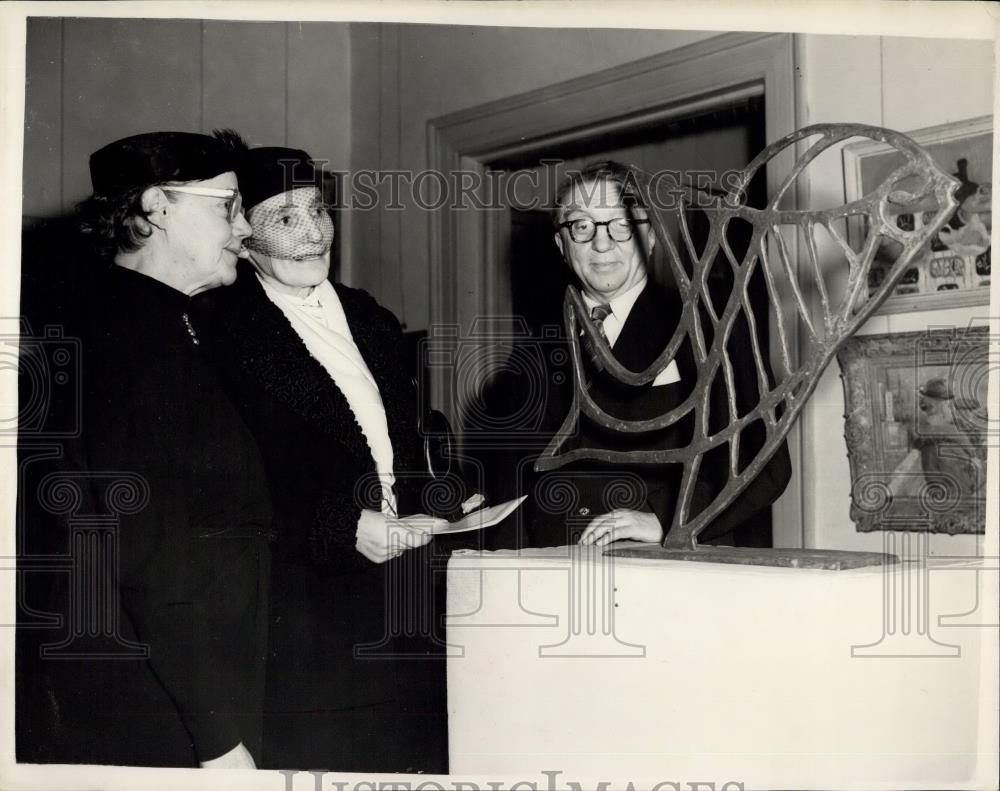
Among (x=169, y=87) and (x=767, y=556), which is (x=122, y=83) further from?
(x=767, y=556)

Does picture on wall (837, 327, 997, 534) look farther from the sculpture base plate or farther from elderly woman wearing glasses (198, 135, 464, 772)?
elderly woman wearing glasses (198, 135, 464, 772)

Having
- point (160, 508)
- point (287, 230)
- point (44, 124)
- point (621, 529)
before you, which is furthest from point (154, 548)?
point (44, 124)

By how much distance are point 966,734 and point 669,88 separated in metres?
1.08

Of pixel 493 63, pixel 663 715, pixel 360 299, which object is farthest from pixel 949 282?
pixel 493 63

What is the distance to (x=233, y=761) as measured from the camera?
54.0 inches

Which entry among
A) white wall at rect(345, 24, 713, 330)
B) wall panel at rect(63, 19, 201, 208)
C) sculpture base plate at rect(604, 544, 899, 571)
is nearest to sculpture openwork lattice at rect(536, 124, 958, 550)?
sculpture base plate at rect(604, 544, 899, 571)

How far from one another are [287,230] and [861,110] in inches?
32.4

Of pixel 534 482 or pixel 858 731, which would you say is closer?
pixel 858 731

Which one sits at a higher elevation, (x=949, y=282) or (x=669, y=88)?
(x=669, y=88)

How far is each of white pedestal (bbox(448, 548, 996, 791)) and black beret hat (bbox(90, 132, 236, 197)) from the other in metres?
0.66

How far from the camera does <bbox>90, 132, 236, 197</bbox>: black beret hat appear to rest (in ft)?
4.93

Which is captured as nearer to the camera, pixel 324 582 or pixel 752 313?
pixel 752 313

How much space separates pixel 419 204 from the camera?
2174 millimetres

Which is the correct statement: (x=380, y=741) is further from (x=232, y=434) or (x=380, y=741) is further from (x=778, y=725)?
(x=778, y=725)
